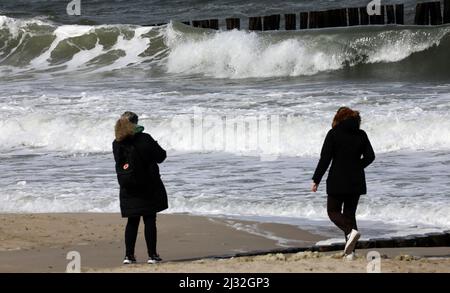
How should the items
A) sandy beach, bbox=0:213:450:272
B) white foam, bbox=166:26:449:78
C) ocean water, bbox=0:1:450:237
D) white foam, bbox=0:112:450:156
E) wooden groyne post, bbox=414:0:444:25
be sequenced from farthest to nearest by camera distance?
wooden groyne post, bbox=414:0:444:25
white foam, bbox=166:26:449:78
white foam, bbox=0:112:450:156
ocean water, bbox=0:1:450:237
sandy beach, bbox=0:213:450:272

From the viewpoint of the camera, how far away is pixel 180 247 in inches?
450

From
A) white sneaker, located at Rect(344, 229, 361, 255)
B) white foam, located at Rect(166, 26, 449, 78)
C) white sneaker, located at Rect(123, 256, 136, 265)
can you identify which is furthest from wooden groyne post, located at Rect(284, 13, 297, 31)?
white sneaker, located at Rect(344, 229, 361, 255)

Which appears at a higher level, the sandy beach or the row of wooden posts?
the row of wooden posts

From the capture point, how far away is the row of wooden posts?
Result: 1161 inches

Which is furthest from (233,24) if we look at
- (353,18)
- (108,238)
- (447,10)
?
(108,238)

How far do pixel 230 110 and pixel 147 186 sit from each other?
10.8 meters

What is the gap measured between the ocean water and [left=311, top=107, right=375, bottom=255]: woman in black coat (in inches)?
67.6

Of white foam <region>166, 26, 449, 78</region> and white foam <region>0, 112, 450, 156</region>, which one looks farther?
white foam <region>166, 26, 449, 78</region>

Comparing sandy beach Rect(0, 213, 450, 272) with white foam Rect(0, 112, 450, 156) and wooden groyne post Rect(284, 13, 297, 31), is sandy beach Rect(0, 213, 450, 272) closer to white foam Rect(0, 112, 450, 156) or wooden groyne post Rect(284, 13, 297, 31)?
white foam Rect(0, 112, 450, 156)

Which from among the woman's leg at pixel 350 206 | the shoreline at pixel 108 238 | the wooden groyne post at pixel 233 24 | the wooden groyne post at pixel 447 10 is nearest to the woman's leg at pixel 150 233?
the shoreline at pixel 108 238

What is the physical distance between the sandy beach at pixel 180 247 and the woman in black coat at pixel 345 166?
1.12ft

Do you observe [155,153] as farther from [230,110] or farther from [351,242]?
[230,110]
